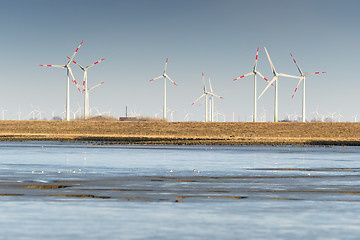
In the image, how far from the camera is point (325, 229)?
16.5 metres

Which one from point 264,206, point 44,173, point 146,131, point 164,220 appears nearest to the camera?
point 164,220

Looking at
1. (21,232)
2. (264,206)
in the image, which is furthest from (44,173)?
(21,232)

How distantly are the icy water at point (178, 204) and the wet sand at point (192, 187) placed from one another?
0.11ft

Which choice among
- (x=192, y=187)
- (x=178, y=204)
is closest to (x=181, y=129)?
(x=192, y=187)

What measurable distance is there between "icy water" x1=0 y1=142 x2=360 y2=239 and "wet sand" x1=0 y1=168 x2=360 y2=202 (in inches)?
1.3

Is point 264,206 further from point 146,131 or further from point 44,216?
point 146,131

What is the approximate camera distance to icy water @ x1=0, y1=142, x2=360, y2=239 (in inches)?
637

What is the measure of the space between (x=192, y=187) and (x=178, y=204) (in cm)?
573

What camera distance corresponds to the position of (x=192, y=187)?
87.9ft

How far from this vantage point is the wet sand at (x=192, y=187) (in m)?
23.2

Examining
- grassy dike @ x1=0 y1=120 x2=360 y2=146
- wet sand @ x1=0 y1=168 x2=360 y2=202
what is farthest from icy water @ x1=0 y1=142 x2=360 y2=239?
grassy dike @ x1=0 y1=120 x2=360 y2=146

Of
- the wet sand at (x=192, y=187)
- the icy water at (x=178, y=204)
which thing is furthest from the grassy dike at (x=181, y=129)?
the icy water at (x=178, y=204)

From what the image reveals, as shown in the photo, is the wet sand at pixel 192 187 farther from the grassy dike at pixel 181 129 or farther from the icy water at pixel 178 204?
the grassy dike at pixel 181 129

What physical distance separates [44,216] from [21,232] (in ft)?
7.87
